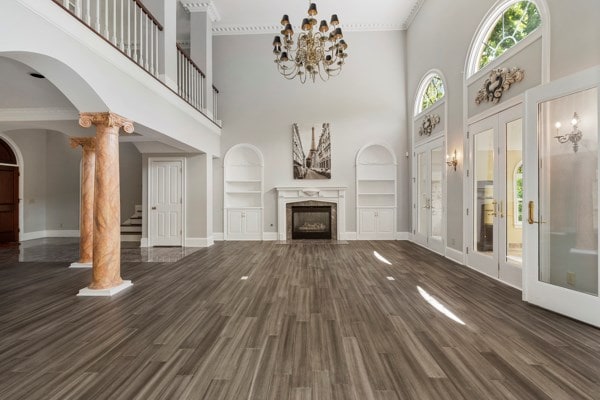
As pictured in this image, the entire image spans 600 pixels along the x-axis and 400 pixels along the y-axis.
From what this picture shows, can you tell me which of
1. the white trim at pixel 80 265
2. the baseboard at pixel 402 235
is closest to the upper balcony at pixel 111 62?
the white trim at pixel 80 265

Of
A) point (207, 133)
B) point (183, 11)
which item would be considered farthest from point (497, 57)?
point (183, 11)

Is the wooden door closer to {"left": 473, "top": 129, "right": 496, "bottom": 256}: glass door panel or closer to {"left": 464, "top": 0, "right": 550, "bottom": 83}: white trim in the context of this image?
{"left": 473, "top": 129, "right": 496, "bottom": 256}: glass door panel

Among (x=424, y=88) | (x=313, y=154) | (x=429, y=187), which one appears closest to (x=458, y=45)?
(x=424, y=88)

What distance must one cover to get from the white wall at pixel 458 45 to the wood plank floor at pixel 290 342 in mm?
2630

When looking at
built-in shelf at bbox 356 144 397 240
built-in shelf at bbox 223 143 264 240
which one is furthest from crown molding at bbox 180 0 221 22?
built-in shelf at bbox 356 144 397 240

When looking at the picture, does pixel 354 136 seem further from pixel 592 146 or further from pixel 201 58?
pixel 592 146

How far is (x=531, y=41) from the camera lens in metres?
3.79

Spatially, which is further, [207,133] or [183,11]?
[183,11]

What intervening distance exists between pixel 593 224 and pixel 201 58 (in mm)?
8455

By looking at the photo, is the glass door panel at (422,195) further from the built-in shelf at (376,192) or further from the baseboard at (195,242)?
the baseboard at (195,242)

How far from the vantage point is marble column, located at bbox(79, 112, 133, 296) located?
160 inches

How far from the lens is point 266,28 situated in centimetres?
882

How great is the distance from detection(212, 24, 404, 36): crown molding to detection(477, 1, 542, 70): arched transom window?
176 inches

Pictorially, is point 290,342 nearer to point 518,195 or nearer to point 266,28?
point 518,195
